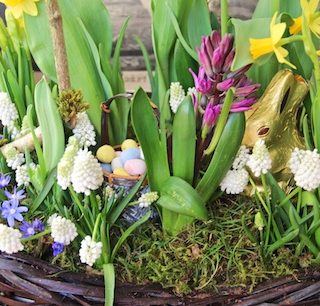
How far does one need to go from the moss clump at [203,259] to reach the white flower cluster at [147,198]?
0.12 ft

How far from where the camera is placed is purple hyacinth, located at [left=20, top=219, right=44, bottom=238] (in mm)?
A: 483

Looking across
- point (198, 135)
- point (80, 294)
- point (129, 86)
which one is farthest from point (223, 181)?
point (129, 86)

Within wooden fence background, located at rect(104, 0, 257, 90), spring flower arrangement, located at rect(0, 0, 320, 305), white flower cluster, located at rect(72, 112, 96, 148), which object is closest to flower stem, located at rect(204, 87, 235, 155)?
spring flower arrangement, located at rect(0, 0, 320, 305)

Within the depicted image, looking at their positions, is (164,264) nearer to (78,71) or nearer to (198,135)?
(198,135)

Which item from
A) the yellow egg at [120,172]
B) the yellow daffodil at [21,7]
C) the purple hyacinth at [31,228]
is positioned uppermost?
the yellow daffodil at [21,7]

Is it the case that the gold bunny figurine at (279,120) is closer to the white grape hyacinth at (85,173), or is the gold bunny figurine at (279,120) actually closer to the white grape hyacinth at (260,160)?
the white grape hyacinth at (260,160)

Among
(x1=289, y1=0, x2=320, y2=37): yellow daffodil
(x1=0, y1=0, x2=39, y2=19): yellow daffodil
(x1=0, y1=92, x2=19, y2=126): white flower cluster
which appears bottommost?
(x1=0, y1=92, x2=19, y2=126): white flower cluster

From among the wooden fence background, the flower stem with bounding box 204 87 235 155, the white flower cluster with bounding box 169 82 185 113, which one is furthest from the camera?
the wooden fence background

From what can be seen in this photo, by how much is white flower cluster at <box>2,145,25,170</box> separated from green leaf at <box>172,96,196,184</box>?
0.48 ft

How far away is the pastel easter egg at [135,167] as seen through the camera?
20.4 inches

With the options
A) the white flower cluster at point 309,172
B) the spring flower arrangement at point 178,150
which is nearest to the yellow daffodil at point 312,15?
the spring flower arrangement at point 178,150

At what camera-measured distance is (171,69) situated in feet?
2.04

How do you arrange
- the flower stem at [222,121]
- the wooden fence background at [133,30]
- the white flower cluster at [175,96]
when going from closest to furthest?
the flower stem at [222,121]
the white flower cluster at [175,96]
the wooden fence background at [133,30]

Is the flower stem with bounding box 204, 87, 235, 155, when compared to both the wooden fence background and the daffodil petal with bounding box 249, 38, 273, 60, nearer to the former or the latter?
Result: the daffodil petal with bounding box 249, 38, 273, 60
